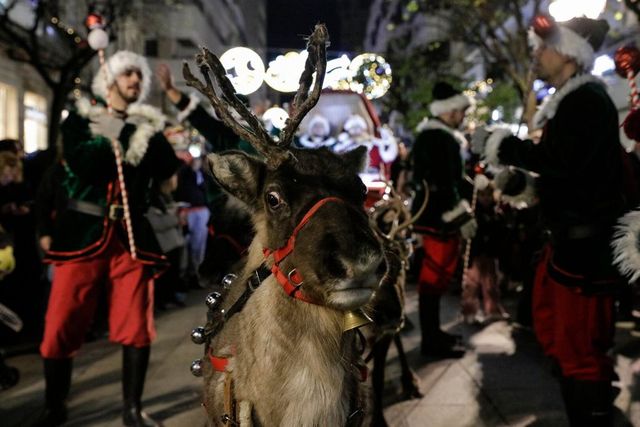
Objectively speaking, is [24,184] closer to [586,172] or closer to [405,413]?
[405,413]

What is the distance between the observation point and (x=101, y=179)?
167 inches

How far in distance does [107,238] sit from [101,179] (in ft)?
1.32

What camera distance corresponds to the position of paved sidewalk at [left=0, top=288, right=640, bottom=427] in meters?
4.63

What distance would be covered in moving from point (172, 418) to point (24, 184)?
146 inches

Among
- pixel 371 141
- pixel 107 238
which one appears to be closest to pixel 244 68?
pixel 107 238

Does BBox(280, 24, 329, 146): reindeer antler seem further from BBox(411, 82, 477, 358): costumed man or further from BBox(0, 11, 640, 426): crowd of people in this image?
BBox(411, 82, 477, 358): costumed man

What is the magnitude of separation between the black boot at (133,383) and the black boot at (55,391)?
1.28 ft

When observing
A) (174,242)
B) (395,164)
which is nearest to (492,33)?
(395,164)

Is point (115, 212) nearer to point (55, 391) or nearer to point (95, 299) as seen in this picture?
point (95, 299)

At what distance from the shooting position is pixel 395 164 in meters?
11.8

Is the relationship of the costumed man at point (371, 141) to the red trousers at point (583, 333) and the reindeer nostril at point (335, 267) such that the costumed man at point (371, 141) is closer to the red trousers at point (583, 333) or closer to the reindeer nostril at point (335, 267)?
the red trousers at point (583, 333)

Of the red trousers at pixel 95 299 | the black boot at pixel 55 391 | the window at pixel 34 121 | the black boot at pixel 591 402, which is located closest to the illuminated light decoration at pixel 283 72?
the red trousers at pixel 95 299

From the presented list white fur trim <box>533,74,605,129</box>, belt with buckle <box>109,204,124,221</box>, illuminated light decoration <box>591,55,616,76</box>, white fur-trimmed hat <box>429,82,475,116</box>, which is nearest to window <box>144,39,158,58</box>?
illuminated light decoration <box>591,55,616,76</box>

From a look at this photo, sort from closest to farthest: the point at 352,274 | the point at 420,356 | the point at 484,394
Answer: the point at 352,274 → the point at 484,394 → the point at 420,356
